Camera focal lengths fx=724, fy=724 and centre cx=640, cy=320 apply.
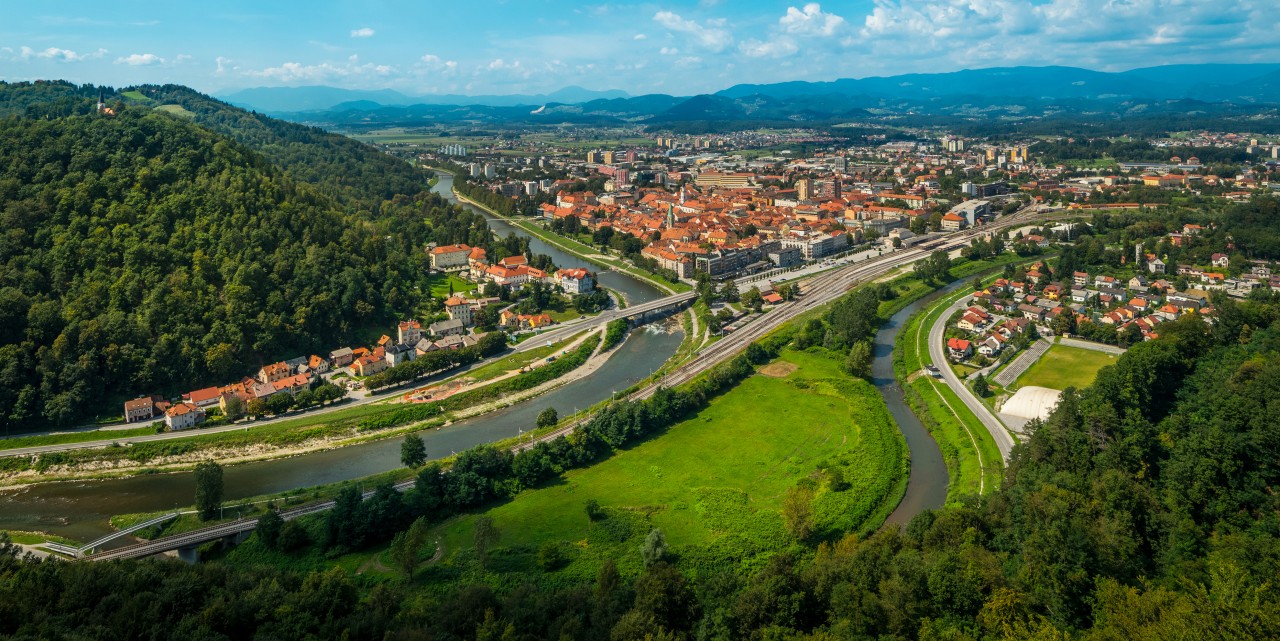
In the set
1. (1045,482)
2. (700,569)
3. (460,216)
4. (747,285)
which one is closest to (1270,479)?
(1045,482)

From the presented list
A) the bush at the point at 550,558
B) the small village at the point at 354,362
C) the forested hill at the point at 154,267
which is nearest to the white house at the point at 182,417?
the small village at the point at 354,362

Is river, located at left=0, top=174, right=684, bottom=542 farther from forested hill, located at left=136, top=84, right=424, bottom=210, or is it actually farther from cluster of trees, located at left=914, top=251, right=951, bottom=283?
forested hill, located at left=136, top=84, right=424, bottom=210

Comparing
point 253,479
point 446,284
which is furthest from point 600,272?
point 253,479

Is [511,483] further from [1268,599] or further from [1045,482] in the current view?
[1268,599]

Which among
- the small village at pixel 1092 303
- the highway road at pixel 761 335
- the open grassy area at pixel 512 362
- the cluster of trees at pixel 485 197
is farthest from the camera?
the cluster of trees at pixel 485 197

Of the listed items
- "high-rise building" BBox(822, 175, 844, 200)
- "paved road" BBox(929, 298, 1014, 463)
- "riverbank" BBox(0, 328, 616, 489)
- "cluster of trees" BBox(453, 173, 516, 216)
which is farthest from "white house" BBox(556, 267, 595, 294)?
"high-rise building" BBox(822, 175, 844, 200)

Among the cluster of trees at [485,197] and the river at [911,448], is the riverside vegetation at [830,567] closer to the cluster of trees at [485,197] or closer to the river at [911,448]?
the river at [911,448]
